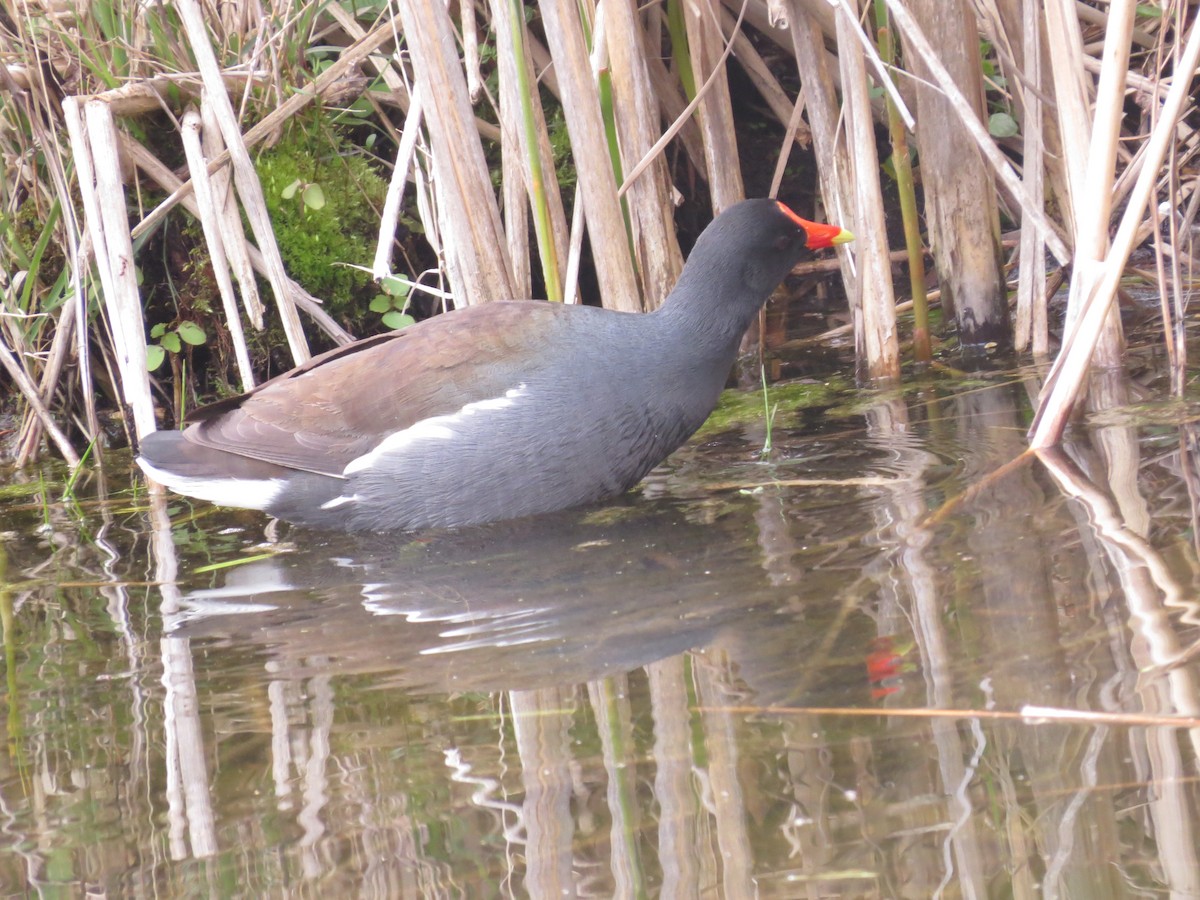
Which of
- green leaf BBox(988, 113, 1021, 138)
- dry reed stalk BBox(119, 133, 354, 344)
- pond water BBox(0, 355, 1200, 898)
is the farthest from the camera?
green leaf BBox(988, 113, 1021, 138)

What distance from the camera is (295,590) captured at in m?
2.63

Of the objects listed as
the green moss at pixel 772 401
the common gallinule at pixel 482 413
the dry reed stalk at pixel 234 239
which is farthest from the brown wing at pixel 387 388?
the green moss at pixel 772 401

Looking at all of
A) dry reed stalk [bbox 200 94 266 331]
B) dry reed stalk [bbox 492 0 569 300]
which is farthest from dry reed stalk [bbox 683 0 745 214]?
dry reed stalk [bbox 200 94 266 331]

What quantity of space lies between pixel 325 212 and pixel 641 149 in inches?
44.7

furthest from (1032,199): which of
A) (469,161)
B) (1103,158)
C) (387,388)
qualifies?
(387,388)

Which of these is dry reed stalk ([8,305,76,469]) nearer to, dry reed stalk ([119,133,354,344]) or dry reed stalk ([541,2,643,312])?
dry reed stalk ([119,133,354,344])

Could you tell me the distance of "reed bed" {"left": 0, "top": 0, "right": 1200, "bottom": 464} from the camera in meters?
3.28

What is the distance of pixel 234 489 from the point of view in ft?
10.3

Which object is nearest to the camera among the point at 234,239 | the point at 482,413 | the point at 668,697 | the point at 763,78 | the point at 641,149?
the point at 668,697

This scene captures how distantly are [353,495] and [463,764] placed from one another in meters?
1.54

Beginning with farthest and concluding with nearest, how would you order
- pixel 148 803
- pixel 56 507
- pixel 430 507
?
pixel 56 507 → pixel 430 507 → pixel 148 803

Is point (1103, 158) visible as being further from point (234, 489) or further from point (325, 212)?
point (325, 212)

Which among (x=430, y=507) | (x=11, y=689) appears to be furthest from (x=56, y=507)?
(x=11, y=689)

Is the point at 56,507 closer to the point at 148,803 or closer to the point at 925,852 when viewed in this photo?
the point at 148,803
